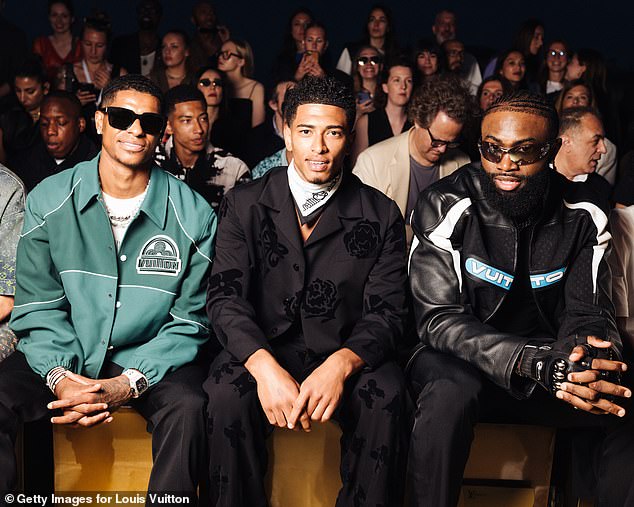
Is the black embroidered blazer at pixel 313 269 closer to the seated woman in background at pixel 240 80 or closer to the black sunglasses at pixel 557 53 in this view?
the seated woman in background at pixel 240 80

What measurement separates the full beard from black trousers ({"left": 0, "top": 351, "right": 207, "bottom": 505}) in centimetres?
102

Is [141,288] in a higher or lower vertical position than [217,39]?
lower

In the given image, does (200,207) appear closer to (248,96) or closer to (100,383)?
(100,383)

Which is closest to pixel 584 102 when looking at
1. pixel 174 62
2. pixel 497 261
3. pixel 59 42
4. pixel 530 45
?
pixel 530 45

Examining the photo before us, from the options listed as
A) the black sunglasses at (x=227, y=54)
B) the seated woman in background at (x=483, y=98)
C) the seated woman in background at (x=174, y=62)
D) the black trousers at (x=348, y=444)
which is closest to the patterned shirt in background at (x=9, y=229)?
the black trousers at (x=348, y=444)

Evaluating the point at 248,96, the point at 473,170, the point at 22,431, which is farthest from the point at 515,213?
the point at 248,96

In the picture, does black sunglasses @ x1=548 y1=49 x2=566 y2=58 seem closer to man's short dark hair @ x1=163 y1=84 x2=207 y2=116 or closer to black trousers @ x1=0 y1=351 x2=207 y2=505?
man's short dark hair @ x1=163 y1=84 x2=207 y2=116

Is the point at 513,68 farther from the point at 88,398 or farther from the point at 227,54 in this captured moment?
the point at 88,398

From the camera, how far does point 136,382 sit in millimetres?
2385

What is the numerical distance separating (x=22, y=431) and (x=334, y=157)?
1209 mm

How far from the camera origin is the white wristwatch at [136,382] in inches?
93.7

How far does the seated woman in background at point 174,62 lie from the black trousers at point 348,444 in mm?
3161

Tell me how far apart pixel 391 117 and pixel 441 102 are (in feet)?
3.56

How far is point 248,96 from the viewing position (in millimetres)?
5121
